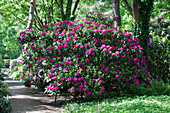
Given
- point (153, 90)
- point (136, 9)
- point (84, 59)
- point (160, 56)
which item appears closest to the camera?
point (84, 59)

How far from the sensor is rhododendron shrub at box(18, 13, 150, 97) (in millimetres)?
6184

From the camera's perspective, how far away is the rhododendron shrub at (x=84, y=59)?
6.18m

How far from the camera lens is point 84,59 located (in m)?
6.43

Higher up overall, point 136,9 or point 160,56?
point 136,9

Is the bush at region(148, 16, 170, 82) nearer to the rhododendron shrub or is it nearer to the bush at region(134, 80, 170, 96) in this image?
the bush at region(134, 80, 170, 96)

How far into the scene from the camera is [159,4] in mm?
13109

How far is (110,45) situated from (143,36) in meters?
2.67


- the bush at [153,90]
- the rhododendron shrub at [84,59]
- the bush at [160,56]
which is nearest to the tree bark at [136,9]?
the bush at [160,56]

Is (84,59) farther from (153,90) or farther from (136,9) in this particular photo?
(136,9)

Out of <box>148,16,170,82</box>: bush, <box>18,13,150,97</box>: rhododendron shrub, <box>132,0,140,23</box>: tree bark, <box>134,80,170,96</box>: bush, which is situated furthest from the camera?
<box>148,16,170,82</box>: bush

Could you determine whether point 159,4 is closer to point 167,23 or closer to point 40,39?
point 167,23

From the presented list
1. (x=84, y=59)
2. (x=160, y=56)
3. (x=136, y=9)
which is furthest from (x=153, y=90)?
(x=136, y=9)

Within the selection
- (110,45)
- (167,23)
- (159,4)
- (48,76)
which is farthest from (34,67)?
(159,4)

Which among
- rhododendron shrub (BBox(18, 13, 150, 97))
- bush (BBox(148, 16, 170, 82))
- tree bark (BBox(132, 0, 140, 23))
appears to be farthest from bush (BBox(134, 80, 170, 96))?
tree bark (BBox(132, 0, 140, 23))
